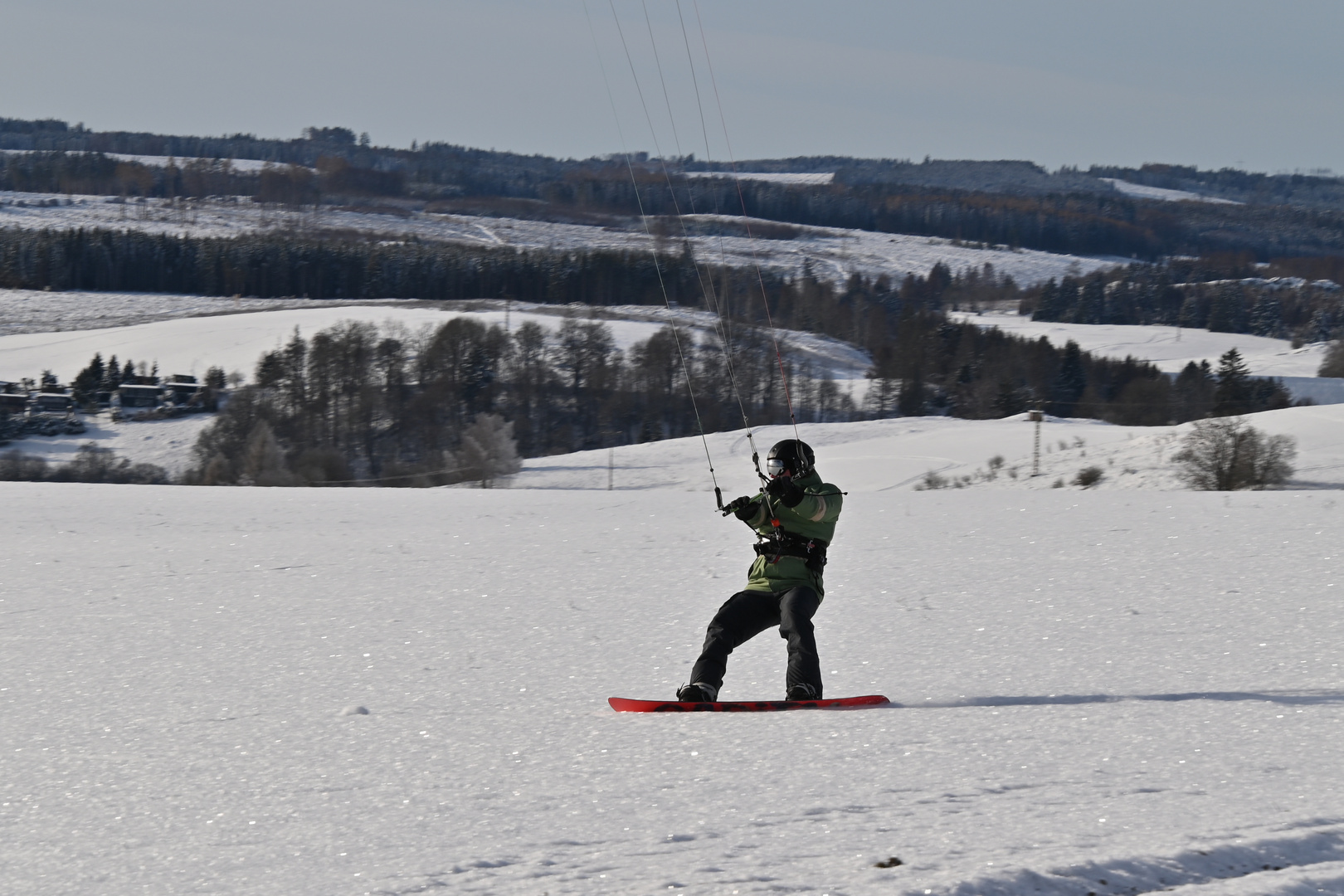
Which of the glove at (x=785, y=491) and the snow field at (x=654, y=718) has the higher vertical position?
the glove at (x=785, y=491)

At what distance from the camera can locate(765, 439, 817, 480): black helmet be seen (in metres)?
6.52

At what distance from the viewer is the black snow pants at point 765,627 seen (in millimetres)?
6133

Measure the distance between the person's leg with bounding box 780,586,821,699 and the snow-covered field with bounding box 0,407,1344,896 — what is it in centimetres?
45

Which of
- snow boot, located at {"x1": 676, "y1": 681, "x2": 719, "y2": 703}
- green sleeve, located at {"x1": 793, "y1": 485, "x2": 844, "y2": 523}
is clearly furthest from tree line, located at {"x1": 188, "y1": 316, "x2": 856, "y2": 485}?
snow boot, located at {"x1": 676, "y1": 681, "x2": 719, "y2": 703}

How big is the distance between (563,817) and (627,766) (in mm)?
605

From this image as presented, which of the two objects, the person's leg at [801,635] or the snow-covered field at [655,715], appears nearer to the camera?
the snow-covered field at [655,715]

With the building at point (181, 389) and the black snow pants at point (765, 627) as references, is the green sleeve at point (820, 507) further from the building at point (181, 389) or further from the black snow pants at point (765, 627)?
the building at point (181, 389)

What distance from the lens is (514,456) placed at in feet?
140

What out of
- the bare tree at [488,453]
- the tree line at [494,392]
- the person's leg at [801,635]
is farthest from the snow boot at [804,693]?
the tree line at [494,392]

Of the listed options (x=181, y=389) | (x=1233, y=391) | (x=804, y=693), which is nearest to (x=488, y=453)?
(x=804, y=693)

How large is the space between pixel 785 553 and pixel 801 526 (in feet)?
0.54

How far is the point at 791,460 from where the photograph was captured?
6527mm

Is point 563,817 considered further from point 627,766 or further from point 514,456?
point 514,456

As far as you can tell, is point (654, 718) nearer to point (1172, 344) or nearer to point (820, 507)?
point (820, 507)
